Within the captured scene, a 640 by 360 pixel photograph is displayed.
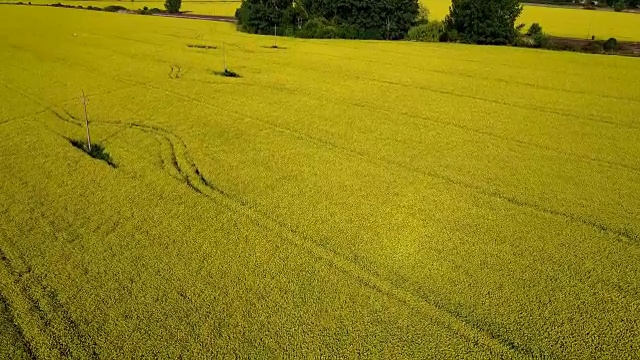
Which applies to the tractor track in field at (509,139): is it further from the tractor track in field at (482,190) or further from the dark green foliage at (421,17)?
the dark green foliage at (421,17)

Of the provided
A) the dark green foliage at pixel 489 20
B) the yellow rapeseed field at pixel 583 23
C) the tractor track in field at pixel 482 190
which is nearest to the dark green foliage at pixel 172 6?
the yellow rapeseed field at pixel 583 23

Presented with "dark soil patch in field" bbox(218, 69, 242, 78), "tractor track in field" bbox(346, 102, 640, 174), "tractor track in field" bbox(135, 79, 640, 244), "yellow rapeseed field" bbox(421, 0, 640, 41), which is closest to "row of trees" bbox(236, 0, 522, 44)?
"yellow rapeseed field" bbox(421, 0, 640, 41)

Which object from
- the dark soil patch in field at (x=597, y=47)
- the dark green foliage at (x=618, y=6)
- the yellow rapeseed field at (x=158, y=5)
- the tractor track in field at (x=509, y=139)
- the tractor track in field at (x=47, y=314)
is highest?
the dark green foliage at (x=618, y=6)

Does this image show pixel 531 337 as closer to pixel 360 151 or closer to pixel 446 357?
pixel 446 357

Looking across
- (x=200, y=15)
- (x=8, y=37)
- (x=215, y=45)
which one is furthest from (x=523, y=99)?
(x=200, y=15)

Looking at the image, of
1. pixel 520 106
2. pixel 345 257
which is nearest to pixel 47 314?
pixel 345 257
